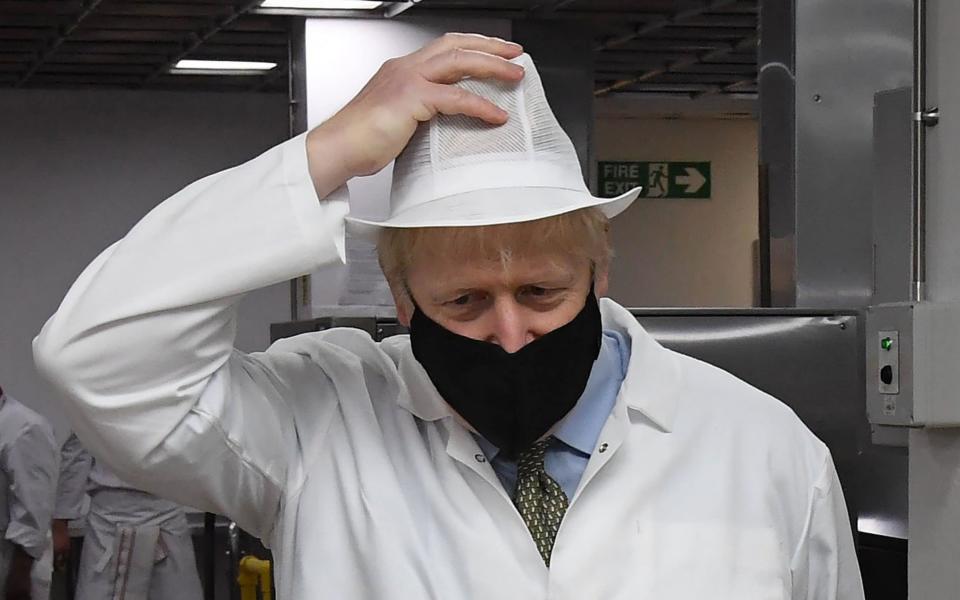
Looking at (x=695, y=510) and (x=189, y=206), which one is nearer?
(x=189, y=206)

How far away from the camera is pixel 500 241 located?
1557 millimetres

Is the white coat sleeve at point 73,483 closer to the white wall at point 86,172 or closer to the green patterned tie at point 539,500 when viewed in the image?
the white wall at point 86,172

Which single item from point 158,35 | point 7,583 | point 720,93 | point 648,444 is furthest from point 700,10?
point 648,444

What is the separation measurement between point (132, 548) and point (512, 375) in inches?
227

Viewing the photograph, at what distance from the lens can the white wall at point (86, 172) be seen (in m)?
8.72

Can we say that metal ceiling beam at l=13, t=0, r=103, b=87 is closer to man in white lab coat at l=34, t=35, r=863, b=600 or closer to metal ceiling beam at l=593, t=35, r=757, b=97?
metal ceiling beam at l=593, t=35, r=757, b=97

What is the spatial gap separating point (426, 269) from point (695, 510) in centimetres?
41

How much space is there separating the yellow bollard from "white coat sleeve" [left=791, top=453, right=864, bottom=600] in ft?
8.65

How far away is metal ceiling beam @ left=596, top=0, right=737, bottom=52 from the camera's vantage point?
5902 mm

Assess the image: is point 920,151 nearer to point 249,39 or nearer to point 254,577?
point 254,577

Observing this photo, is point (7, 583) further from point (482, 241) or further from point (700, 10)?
point (482, 241)

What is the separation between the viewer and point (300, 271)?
153 centimetres

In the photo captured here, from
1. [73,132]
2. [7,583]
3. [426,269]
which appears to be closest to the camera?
[426,269]

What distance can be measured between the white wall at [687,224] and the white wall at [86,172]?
7.66 ft
